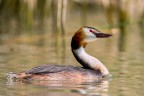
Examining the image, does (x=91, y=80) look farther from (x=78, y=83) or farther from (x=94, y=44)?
(x=94, y=44)

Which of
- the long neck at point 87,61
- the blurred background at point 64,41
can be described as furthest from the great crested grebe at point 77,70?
the blurred background at point 64,41

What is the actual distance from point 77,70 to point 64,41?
20.4 feet

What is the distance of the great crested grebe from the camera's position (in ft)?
39.3

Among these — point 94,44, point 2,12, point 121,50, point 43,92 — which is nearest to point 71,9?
point 2,12

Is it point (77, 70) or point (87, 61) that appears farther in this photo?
point (87, 61)

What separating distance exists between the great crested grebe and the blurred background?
1.29 ft

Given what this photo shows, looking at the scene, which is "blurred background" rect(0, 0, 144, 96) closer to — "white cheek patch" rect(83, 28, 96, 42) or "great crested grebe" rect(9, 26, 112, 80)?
"great crested grebe" rect(9, 26, 112, 80)

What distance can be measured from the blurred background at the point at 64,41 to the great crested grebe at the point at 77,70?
392mm

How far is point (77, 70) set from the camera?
40.7 ft

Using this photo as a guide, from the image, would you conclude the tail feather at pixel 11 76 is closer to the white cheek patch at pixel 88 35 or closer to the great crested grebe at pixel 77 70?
the great crested grebe at pixel 77 70

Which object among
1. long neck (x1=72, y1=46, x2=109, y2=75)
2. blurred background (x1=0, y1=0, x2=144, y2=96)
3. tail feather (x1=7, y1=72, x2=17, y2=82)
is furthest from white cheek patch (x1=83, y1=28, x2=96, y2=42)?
tail feather (x1=7, y1=72, x2=17, y2=82)

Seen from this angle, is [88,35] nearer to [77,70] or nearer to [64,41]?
[77,70]

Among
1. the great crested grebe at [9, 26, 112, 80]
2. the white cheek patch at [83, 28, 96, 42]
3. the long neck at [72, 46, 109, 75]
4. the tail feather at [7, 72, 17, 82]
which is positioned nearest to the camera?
the tail feather at [7, 72, 17, 82]

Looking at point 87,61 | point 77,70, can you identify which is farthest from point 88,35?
point 77,70
